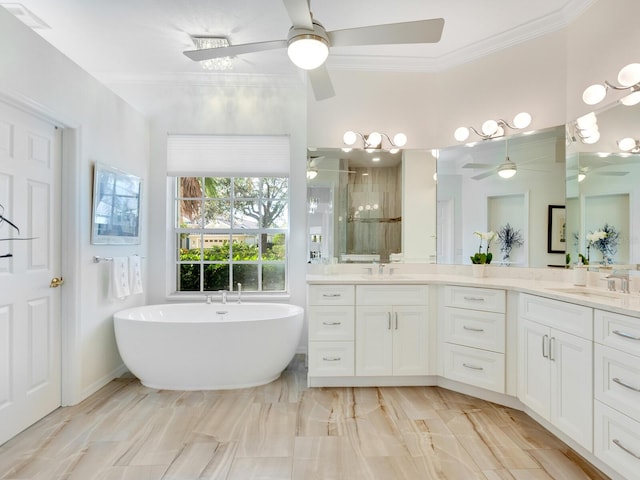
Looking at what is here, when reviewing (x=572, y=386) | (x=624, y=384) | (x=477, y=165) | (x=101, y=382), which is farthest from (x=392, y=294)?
(x=101, y=382)

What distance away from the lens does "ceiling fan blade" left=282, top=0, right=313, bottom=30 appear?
1.65 m

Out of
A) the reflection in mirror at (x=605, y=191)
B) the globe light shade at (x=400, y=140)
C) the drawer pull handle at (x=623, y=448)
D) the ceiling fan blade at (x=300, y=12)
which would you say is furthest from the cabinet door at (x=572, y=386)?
the ceiling fan blade at (x=300, y=12)

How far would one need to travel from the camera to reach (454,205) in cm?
330

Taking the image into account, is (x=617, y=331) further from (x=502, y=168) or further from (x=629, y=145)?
(x=502, y=168)

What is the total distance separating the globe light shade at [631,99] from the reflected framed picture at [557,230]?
80 centimetres

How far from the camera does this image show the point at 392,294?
2.89 meters

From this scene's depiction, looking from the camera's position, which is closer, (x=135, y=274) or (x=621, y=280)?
(x=621, y=280)

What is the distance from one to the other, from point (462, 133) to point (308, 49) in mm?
1862

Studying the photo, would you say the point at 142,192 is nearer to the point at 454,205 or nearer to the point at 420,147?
the point at 420,147

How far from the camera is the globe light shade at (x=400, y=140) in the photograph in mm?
3402

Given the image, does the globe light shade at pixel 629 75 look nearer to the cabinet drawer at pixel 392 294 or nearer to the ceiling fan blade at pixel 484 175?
the ceiling fan blade at pixel 484 175

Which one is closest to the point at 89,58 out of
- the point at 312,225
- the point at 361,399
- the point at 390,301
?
Result: the point at 312,225

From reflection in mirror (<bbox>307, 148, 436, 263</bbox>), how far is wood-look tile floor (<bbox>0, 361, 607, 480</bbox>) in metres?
1.23

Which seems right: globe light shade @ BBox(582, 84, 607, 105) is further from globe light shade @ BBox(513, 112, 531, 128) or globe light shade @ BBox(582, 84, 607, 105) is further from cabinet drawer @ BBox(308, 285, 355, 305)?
cabinet drawer @ BBox(308, 285, 355, 305)
